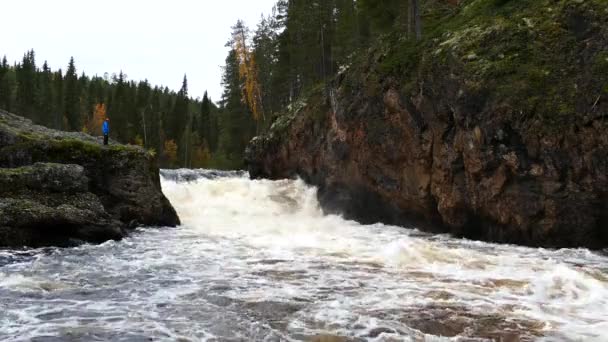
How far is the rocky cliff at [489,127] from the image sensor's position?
39.2 feet

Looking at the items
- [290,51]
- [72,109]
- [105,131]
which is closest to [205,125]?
[72,109]

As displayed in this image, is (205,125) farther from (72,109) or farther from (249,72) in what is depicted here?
(249,72)

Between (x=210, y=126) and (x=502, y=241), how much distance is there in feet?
238

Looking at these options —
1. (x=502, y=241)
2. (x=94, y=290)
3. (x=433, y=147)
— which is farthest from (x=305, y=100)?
(x=94, y=290)

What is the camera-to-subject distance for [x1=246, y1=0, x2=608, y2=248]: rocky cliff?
39.2 ft

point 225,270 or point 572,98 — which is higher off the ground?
point 572,98

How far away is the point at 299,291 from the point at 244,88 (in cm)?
3969

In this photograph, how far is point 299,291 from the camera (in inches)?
323

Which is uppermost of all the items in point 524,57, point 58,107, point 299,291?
point 58,107

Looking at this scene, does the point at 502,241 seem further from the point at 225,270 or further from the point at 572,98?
the point at 225,270

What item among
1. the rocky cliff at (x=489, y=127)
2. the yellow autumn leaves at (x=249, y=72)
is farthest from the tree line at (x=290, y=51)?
the rocky cliff at (x=489, y=127)

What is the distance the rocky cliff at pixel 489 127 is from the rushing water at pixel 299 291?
110 cm

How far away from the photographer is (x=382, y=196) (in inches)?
719

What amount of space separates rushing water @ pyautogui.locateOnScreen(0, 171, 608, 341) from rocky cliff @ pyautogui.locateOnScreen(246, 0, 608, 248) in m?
1.10
